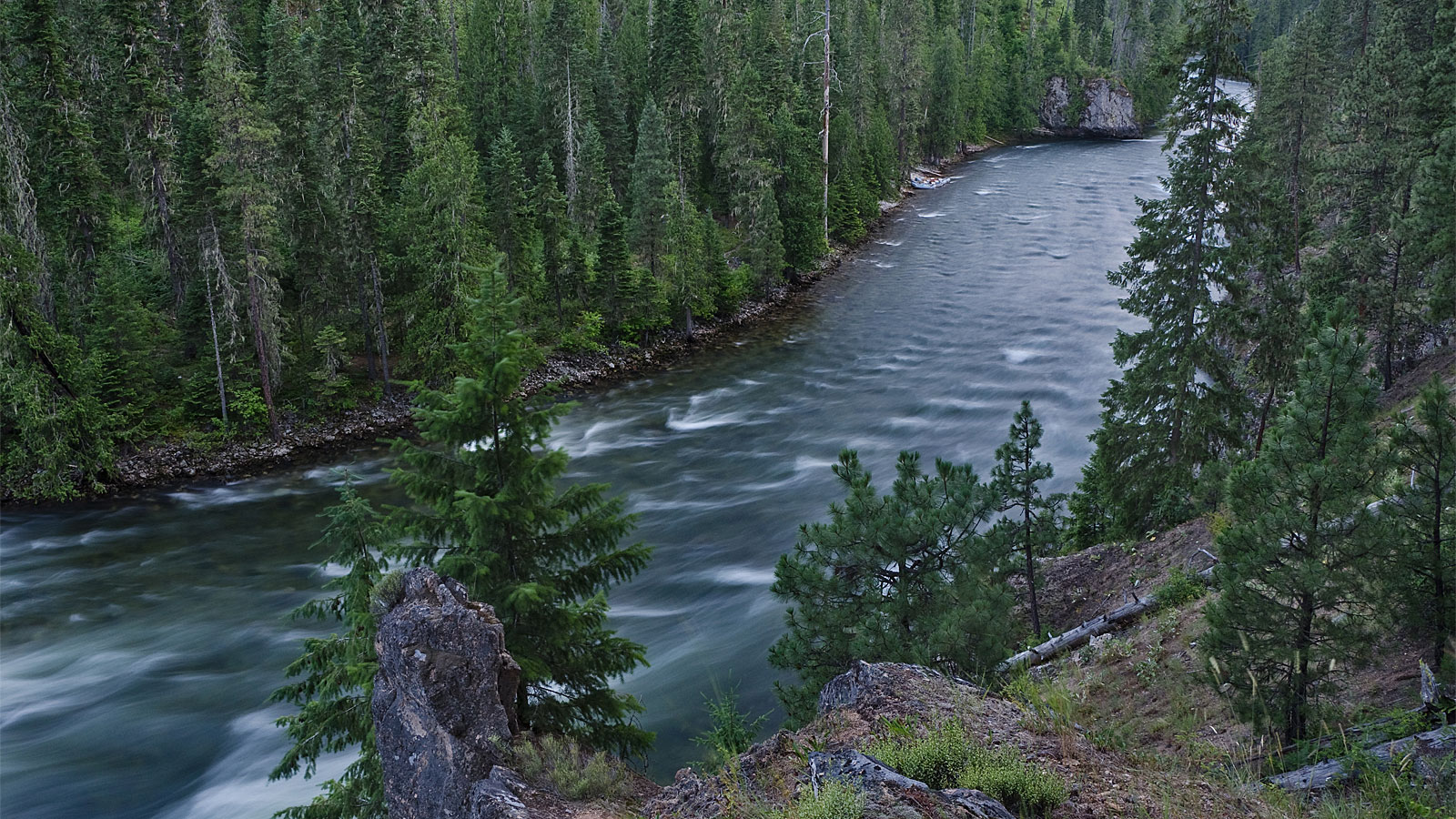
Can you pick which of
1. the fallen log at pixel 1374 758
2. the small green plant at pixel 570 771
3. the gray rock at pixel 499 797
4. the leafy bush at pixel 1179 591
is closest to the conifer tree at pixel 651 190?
the leafy bush at pixel 1179 591

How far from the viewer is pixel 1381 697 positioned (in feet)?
33.0

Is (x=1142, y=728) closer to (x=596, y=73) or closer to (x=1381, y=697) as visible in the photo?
(x=1381, y=697)

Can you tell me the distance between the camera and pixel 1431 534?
9172mm

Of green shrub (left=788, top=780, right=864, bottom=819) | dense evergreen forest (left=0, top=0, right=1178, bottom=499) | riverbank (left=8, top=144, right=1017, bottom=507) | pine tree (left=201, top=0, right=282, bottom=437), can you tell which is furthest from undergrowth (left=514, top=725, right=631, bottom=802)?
pine tree (left=201, top=0, right=282, bottom=437)

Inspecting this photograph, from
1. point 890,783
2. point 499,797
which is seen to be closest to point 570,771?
point 499,797

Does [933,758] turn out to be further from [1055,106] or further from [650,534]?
[1055,106]

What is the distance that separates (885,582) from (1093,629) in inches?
199

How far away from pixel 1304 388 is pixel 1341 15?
7047 centimetres

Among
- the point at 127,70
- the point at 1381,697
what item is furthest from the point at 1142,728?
the point at 127,70

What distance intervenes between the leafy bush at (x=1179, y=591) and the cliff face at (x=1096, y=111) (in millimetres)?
109343

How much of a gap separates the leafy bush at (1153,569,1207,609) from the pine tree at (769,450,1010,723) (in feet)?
13.8

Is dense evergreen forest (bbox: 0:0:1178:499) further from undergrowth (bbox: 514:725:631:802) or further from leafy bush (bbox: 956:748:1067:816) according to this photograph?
undergrowth (bbox: 514:725:631:802)

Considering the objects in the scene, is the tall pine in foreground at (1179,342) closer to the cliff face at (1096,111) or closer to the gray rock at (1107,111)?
the cliff face at (1096,111)

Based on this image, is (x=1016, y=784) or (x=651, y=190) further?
(x=651, y=190)
